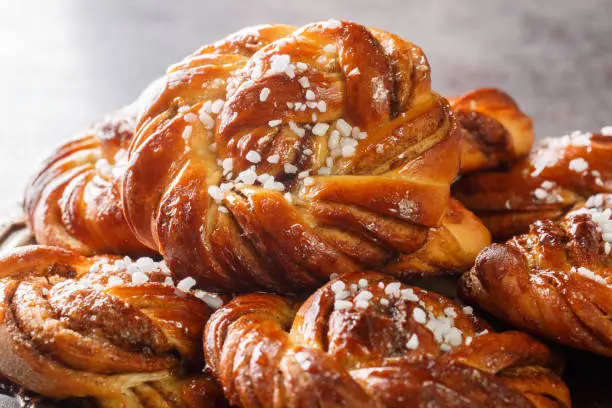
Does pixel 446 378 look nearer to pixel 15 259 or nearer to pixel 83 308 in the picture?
pixel 83 308

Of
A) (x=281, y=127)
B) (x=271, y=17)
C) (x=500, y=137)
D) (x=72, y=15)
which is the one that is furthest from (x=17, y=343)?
(x=72, y=15)

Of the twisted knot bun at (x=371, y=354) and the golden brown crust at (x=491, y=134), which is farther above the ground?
the golden brown crust at (x=491, y=134)

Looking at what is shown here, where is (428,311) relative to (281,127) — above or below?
below

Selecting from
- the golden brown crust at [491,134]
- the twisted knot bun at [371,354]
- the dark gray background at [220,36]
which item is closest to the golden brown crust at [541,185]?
the golden brown crust at [491,134]

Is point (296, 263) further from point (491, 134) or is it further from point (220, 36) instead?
point (220, 36)

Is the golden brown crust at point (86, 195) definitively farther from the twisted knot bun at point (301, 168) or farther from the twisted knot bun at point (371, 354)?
the twisted knot bun at point (371, 354)

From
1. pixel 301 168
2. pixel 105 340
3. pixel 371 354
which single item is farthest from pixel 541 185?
pixel 105 340
